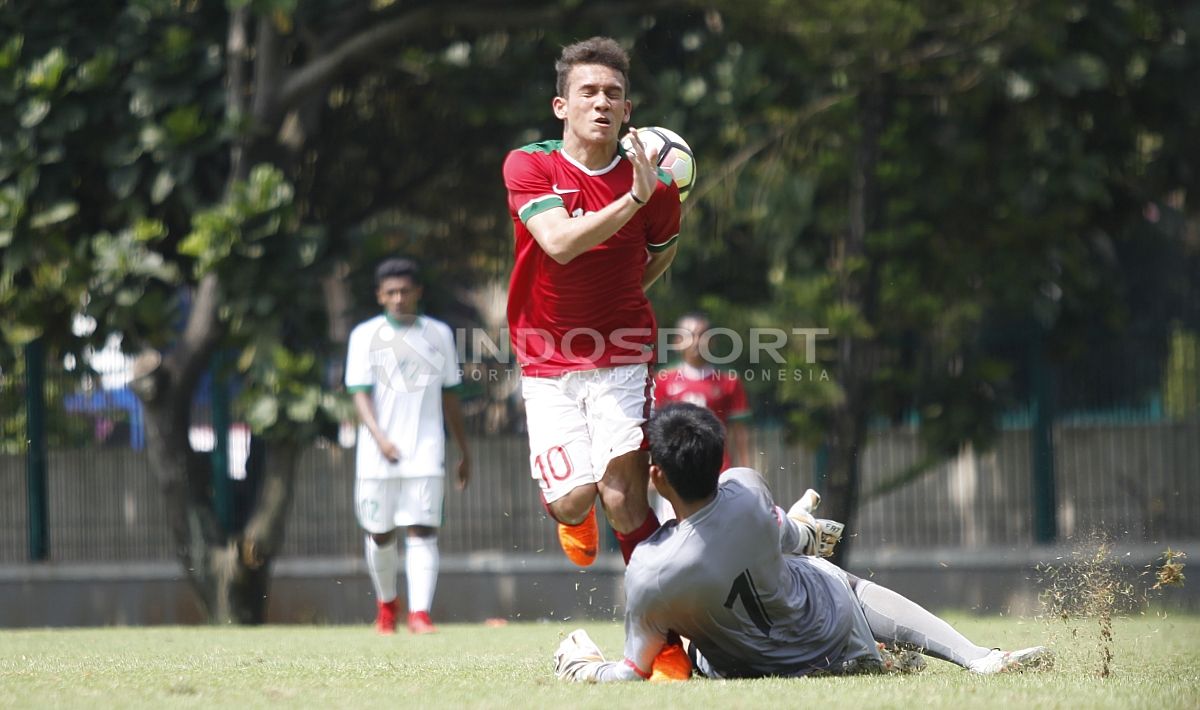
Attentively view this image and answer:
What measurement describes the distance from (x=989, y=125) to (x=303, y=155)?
5.33 meters

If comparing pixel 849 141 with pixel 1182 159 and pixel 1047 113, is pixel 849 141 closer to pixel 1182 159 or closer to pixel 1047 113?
pixel 1047 113

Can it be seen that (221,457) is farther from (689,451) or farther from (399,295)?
(689,451)

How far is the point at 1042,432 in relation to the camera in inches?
495

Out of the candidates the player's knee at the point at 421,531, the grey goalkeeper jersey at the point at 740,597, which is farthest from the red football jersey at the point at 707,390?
the grey goalkeeper jersey at the point at 740,597

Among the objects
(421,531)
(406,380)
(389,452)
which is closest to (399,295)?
(406,380)

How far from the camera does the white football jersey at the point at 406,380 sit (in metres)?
9.65

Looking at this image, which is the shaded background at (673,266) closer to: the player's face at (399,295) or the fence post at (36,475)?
the fence post at (36,475)

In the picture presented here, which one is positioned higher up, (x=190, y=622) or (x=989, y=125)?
(x=989, y=125)

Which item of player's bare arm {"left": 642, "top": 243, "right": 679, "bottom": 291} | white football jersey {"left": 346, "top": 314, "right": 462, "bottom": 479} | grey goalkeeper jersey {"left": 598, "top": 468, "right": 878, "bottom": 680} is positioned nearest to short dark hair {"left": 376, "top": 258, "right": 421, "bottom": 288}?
white football jersey {"left": 346, "top": 314, "right": 462, "bottom": 479}

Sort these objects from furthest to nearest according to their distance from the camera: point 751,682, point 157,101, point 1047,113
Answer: point 1047,113 → point 157,101 → point 751,682

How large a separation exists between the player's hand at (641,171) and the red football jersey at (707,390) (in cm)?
516

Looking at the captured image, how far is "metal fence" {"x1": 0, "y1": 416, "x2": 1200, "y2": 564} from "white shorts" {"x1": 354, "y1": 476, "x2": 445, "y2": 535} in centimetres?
317

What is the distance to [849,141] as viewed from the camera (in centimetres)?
1179

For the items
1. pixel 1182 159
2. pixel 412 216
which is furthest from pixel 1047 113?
pixel 412 216
